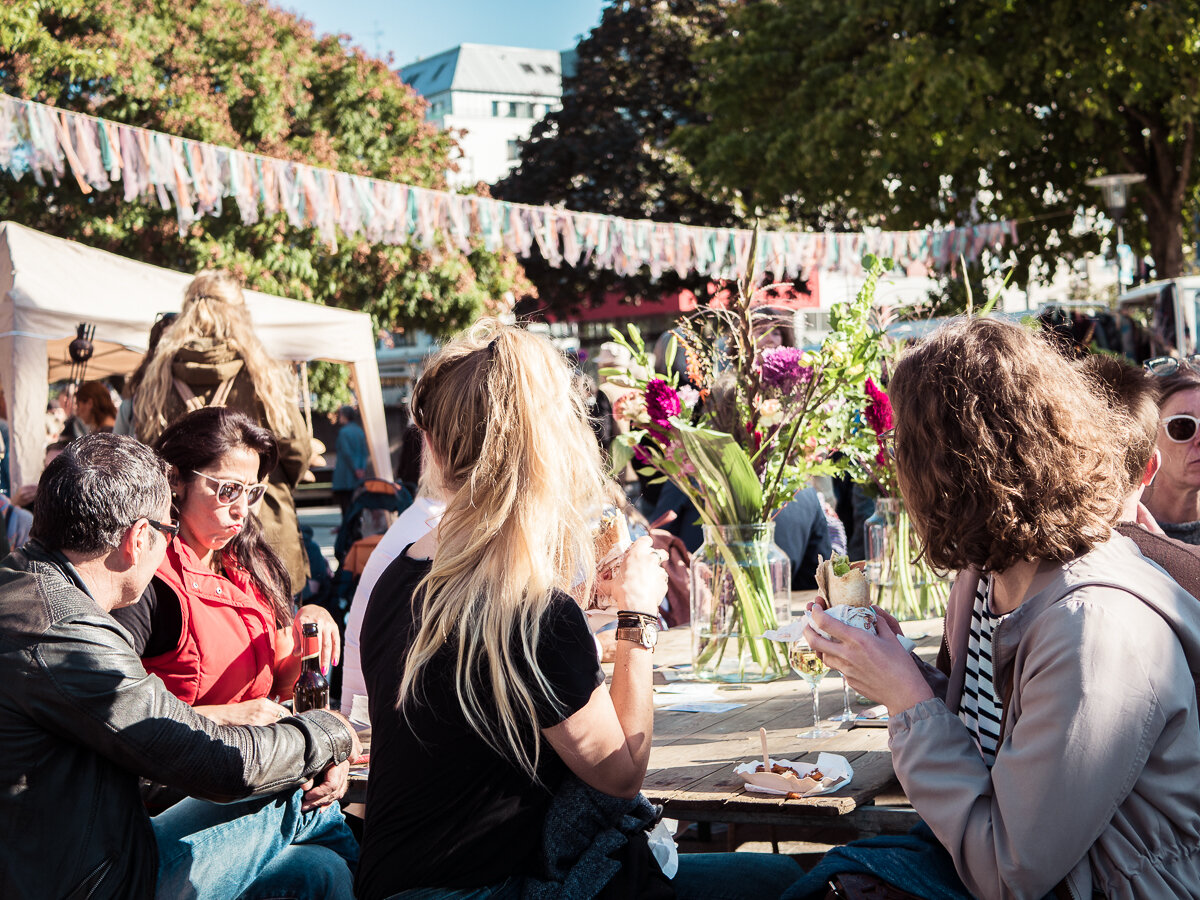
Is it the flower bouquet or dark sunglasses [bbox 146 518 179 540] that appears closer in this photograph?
dark sunglasses [bbox 146 518 179 540]

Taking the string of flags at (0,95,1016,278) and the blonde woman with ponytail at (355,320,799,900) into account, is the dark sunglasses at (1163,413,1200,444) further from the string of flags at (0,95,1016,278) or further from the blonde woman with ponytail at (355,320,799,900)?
the blonde woman with ponytail at (355,320,799,900)

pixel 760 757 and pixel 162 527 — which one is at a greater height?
pixel 162 527

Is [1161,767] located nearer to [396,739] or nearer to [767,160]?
[396,739]

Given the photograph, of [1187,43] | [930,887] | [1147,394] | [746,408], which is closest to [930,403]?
[930,887]

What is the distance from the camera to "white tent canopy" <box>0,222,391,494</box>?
6.21 meters

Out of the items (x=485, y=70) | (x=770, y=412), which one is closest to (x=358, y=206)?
(x=770, y=412)

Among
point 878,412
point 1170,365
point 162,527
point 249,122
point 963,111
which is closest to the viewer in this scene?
point 162,527

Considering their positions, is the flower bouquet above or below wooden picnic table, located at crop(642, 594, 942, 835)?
above

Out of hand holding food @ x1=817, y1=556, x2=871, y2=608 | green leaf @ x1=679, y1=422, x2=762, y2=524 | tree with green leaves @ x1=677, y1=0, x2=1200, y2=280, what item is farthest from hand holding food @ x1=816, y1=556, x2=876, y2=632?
tree with green leaves @ x1=677, y1=0, x2=1200, y2=280

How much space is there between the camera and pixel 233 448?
309 centimetres

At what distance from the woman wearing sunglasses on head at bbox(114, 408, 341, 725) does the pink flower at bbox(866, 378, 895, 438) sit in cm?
155

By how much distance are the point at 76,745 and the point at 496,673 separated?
0.77m

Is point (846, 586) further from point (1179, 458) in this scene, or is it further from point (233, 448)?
point (233, 448)

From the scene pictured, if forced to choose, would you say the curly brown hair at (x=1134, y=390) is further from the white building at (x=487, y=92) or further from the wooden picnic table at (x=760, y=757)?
the white building at (x=487, y=92)
